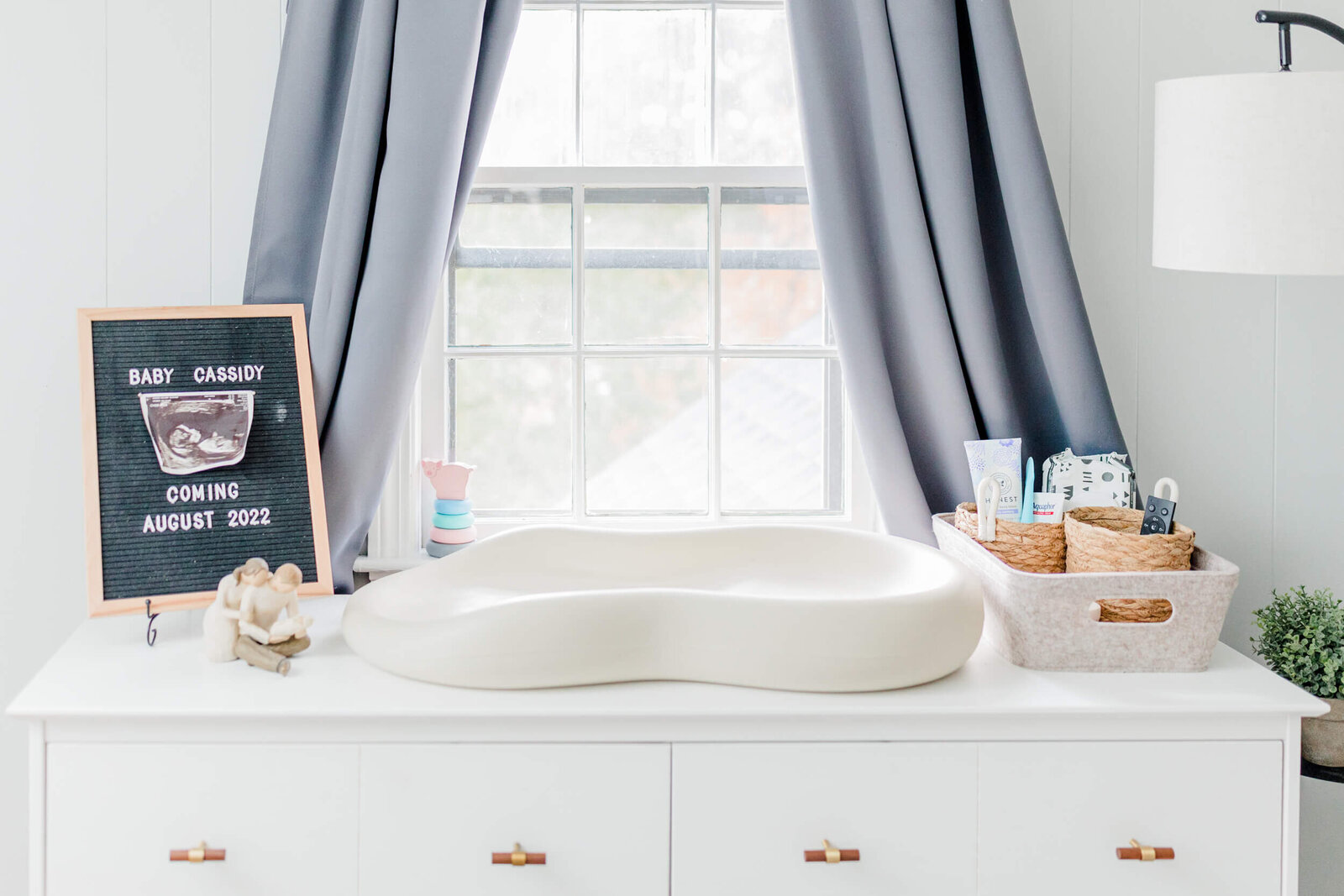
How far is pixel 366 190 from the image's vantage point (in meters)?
1.74

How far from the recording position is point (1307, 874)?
6.56ft

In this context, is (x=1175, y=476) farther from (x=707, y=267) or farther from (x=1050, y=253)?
(x=707, y=267)

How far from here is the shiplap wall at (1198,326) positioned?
1.90 meters

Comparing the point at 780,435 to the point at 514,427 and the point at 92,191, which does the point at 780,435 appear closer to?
the point at 514,427

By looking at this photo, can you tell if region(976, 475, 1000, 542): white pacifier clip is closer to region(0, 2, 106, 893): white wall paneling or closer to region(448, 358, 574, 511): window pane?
region(448, 358, 574, 511): window pane

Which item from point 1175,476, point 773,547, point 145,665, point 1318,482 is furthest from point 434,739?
point 1318,482

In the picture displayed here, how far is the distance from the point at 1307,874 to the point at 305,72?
2311mm

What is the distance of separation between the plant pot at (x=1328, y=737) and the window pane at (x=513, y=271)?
4.53 feet

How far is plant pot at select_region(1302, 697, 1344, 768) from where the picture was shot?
5.09ft

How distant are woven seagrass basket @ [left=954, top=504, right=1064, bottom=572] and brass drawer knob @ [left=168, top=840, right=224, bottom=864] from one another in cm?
115

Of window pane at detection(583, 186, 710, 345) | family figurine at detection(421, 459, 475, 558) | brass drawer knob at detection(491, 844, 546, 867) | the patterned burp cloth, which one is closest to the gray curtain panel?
the patterned burp cloth

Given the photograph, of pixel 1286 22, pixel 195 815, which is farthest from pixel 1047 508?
pixel 195 815

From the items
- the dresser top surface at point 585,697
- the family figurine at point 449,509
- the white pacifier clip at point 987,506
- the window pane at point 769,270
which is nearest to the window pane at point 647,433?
the window pane at point 769,270

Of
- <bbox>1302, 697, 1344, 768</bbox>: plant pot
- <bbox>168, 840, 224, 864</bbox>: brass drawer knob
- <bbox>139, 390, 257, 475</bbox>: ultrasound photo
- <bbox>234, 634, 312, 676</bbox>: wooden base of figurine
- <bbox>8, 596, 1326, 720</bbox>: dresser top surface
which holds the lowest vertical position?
<bbox>168, 840, 224, 864</bbox>: brass drawer knob
